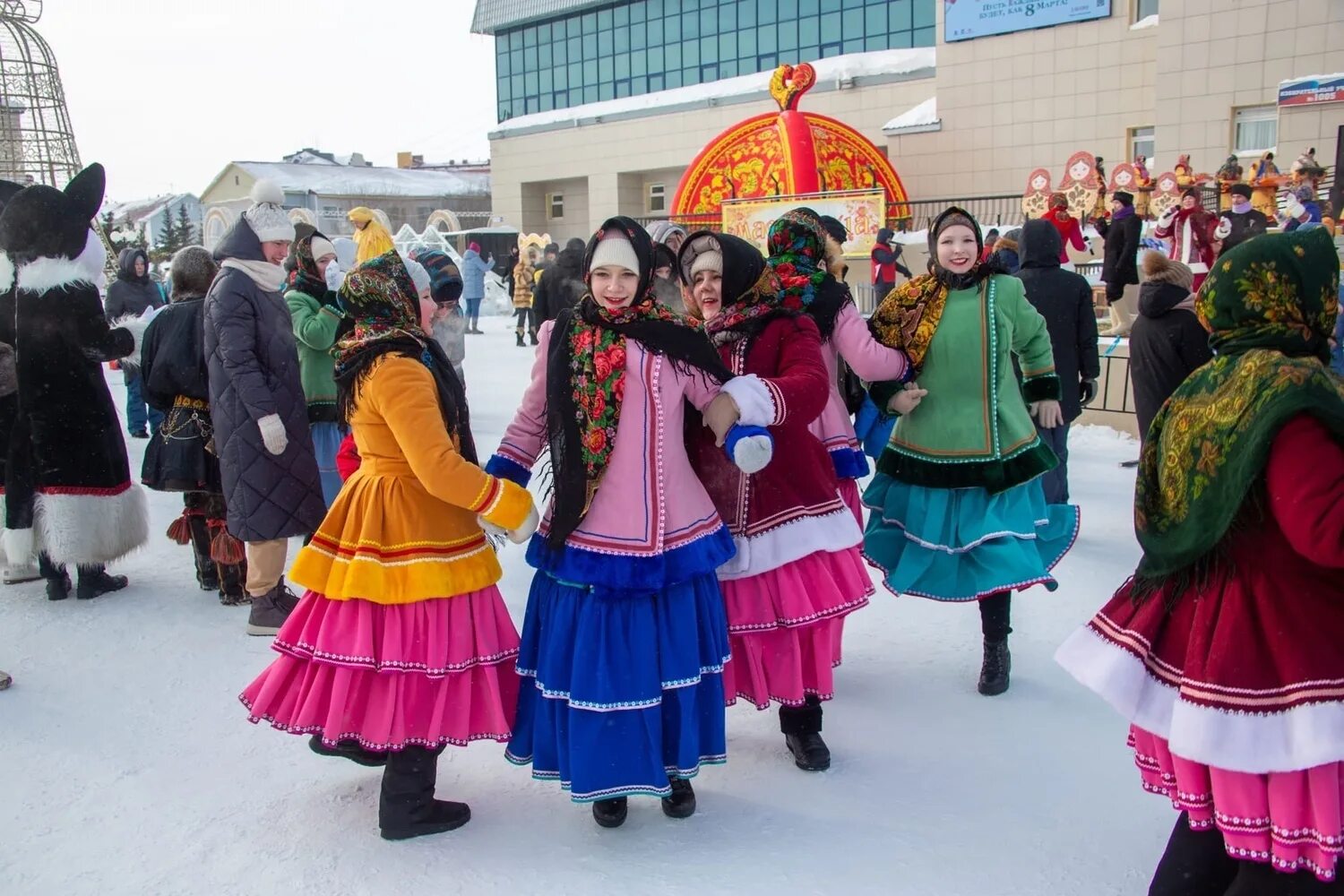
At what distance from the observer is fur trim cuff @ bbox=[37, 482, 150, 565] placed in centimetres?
491

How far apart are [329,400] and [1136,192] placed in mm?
10201

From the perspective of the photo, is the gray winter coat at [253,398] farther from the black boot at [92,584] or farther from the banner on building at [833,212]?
the banner on building at [833,212]

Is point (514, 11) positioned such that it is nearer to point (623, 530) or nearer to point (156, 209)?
point (156, 209)

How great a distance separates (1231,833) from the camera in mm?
1937

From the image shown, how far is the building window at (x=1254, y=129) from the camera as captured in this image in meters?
14.5

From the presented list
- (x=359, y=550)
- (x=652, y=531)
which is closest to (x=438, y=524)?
(x=359, y=550)

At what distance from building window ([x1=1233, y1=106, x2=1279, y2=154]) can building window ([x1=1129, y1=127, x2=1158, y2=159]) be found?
2.85m

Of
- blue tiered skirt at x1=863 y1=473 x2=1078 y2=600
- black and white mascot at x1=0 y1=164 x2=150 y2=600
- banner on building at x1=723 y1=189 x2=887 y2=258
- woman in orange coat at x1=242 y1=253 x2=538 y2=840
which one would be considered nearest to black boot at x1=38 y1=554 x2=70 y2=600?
black and white mascot at x1=0 y1=164 x2=150 y2=600

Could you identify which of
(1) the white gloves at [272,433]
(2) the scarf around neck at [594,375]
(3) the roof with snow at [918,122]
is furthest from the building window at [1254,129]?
(2) the scarf around neck at [594,375]

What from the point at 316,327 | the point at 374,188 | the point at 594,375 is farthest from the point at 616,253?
the point at 374,188

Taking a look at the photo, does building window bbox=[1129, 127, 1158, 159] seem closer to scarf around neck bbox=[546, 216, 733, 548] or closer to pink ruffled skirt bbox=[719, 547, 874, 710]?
pink ruffled skirt bbox=[719, 547, 874, 710]

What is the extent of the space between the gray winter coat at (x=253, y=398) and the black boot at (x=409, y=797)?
2005 millimetres

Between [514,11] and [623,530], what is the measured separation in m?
35.7

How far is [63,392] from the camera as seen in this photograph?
4848 mm
